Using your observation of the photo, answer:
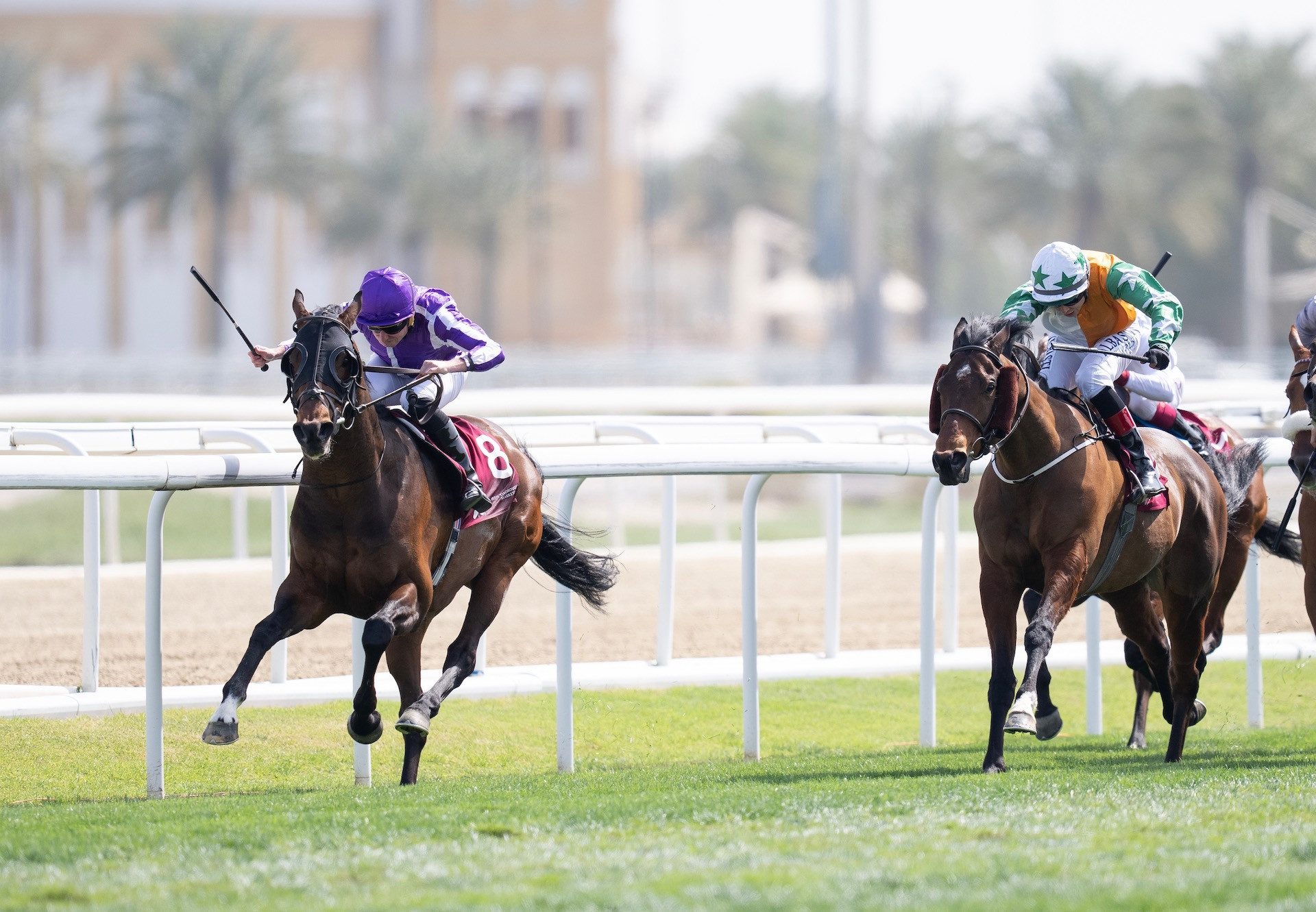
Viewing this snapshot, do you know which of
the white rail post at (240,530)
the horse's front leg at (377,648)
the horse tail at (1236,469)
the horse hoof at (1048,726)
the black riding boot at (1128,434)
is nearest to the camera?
the horse's front leg at (377,648)

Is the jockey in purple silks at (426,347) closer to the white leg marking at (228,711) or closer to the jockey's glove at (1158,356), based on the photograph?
the white leg marking at (228,711)

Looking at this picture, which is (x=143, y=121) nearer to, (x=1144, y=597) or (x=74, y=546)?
(x=74, y=546)

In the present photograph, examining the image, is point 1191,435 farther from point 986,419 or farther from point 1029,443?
point 986,419

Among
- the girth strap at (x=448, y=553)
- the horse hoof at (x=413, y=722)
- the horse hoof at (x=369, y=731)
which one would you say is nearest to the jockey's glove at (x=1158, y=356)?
the girth strap at (x=448, y=553)

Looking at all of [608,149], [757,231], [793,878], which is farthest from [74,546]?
[757,231]

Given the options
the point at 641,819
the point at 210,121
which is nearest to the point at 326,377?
the point at 641,819

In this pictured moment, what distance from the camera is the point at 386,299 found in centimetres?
564

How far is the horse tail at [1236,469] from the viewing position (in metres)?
6.76

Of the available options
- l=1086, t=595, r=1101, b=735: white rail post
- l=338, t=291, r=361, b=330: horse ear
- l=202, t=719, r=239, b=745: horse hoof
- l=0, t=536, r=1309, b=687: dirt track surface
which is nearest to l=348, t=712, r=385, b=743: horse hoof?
l=202, t=719, r=239, b=745: horse hoof

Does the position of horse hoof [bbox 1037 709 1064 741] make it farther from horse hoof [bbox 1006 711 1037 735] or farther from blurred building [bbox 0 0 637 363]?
blurred building [bbox 0 0 637 363]

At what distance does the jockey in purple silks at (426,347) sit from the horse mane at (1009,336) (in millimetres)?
1480

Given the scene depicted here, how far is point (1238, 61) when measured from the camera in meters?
34.1

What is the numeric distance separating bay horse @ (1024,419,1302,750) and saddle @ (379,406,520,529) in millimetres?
1976

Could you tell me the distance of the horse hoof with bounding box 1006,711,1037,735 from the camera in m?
5.28
